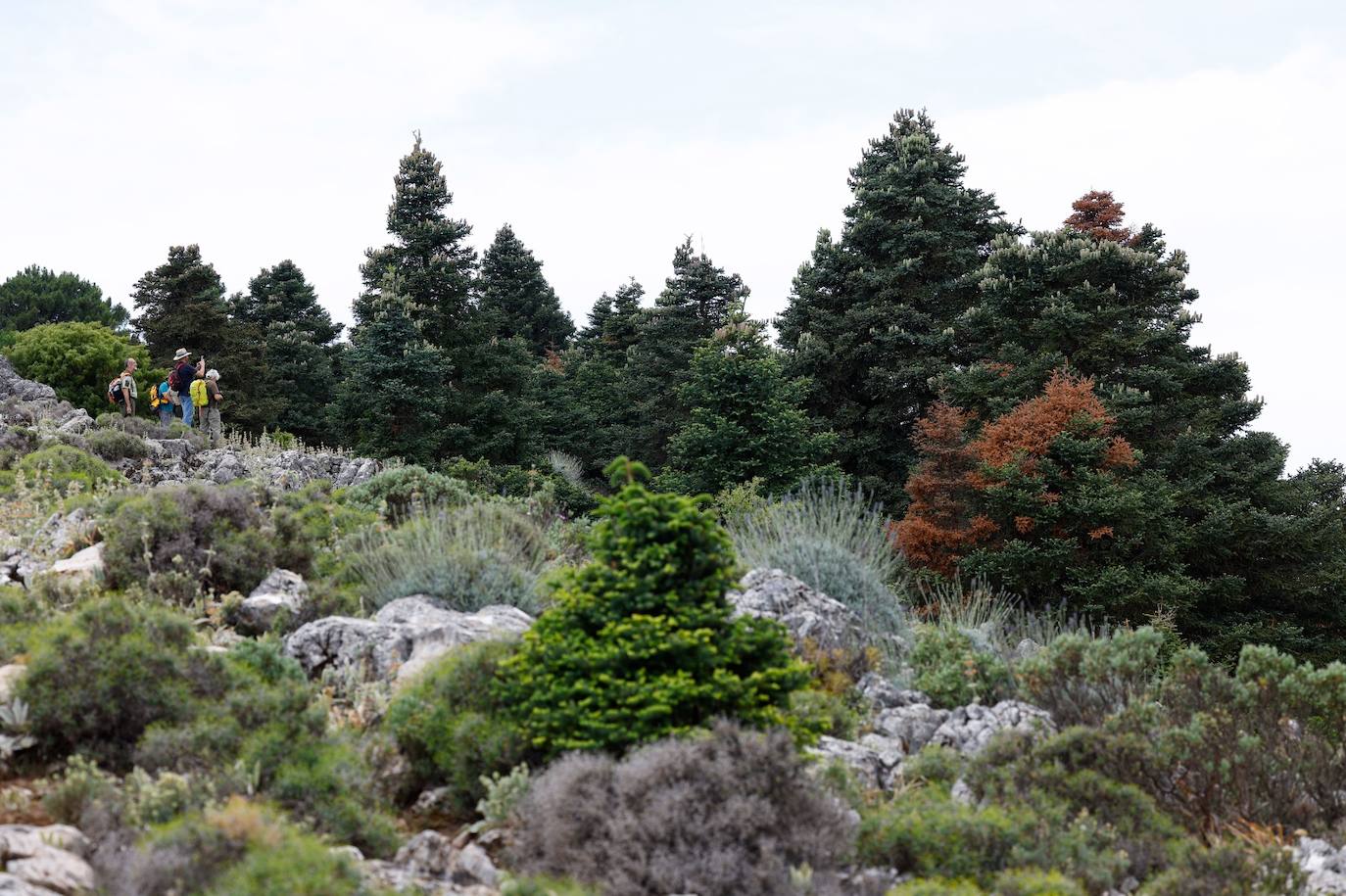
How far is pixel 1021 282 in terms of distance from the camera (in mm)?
22891

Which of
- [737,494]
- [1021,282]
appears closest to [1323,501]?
[1021,282]

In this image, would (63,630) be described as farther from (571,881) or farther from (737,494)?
(737,494)

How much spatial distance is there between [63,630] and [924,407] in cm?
2115

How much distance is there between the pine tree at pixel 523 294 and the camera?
4850 cm

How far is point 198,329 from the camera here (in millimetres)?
32094

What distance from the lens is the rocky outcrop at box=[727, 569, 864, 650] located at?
25.6 ft

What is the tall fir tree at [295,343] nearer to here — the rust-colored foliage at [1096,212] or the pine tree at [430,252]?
the pine tree at [430,252]

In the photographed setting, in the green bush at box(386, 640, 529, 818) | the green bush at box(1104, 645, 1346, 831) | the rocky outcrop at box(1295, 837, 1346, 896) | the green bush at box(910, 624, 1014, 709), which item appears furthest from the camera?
the green bush at box(910, 624, 1014, 709)

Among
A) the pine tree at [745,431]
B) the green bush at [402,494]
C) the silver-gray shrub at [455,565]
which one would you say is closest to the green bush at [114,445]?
the green bush at [402,494]

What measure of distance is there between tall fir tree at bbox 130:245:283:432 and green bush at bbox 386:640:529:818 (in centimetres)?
2818

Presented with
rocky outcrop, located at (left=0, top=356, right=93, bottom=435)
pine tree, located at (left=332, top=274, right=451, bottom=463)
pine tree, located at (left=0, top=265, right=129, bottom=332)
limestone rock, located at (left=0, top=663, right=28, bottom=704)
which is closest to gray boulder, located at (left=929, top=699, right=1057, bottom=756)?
limestone rock, located at (left=0, top=663, right=28, bottom=704)

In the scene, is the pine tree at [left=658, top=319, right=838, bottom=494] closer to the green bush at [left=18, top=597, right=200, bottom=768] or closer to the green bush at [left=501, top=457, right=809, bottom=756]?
the green bush at [left=501, top=457, right=809, bottom=756]

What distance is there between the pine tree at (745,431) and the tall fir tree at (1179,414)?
3.63 m

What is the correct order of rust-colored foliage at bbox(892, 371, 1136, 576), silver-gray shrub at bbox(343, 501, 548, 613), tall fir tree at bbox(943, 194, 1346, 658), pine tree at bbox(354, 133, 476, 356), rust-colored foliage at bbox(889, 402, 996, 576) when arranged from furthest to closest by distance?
pine tree at bbox(354, 133, 476, 356)
tall fir tree at bbox(943, 194, 1346, 658)
rust-colored foliage at bbox(889, 402, 996, 576)
rust-colored foliage at bbox(892, 371, 1136, 576)
silver-gray shrub at bbox(343, 501, 548, 613)
